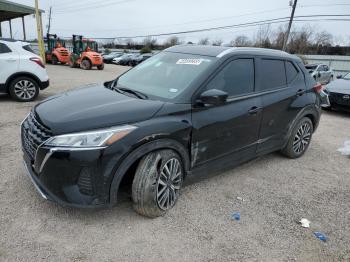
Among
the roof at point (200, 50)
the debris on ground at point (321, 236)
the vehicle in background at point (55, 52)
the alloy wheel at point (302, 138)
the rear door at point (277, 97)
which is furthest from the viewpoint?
the vehicle in background at point (55, 52)

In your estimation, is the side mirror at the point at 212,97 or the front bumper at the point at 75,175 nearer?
the front bumper at the point at 75,175

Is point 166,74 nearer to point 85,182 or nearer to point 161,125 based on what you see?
point 161,125

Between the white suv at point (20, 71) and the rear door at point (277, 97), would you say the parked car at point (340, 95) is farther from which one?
the white suv at point (20, 71)

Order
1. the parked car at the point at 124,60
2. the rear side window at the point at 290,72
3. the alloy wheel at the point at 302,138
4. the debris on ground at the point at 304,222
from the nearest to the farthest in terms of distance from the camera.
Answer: the debris on ground at the point at 304,222 < the rear side window at the point at 290,72 < the alloy wheel at the point at 302,138 < the parked car at the point at 124,60

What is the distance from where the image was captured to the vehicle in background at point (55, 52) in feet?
79.2

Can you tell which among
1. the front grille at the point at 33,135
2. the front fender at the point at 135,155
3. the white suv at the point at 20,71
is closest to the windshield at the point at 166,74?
the front fender at the point at 135,155

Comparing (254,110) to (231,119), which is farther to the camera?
(254,110)

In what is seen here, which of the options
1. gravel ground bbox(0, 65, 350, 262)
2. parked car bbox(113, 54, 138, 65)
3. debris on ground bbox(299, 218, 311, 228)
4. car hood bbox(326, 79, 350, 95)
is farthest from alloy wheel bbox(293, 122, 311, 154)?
parked car bbox(113, 54, 138, 65)

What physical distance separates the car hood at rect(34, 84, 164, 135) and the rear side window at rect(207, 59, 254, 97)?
0.83 metres

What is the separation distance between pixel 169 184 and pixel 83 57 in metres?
21.4

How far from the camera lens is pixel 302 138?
5059mm

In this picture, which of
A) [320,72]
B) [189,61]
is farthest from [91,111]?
[320,72]

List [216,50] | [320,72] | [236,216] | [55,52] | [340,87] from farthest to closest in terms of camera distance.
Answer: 1. [55,52]
2. [320,72]
3. [340,87]
4. [216,50]
5. [236,216]

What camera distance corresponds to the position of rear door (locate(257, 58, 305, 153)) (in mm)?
4105
